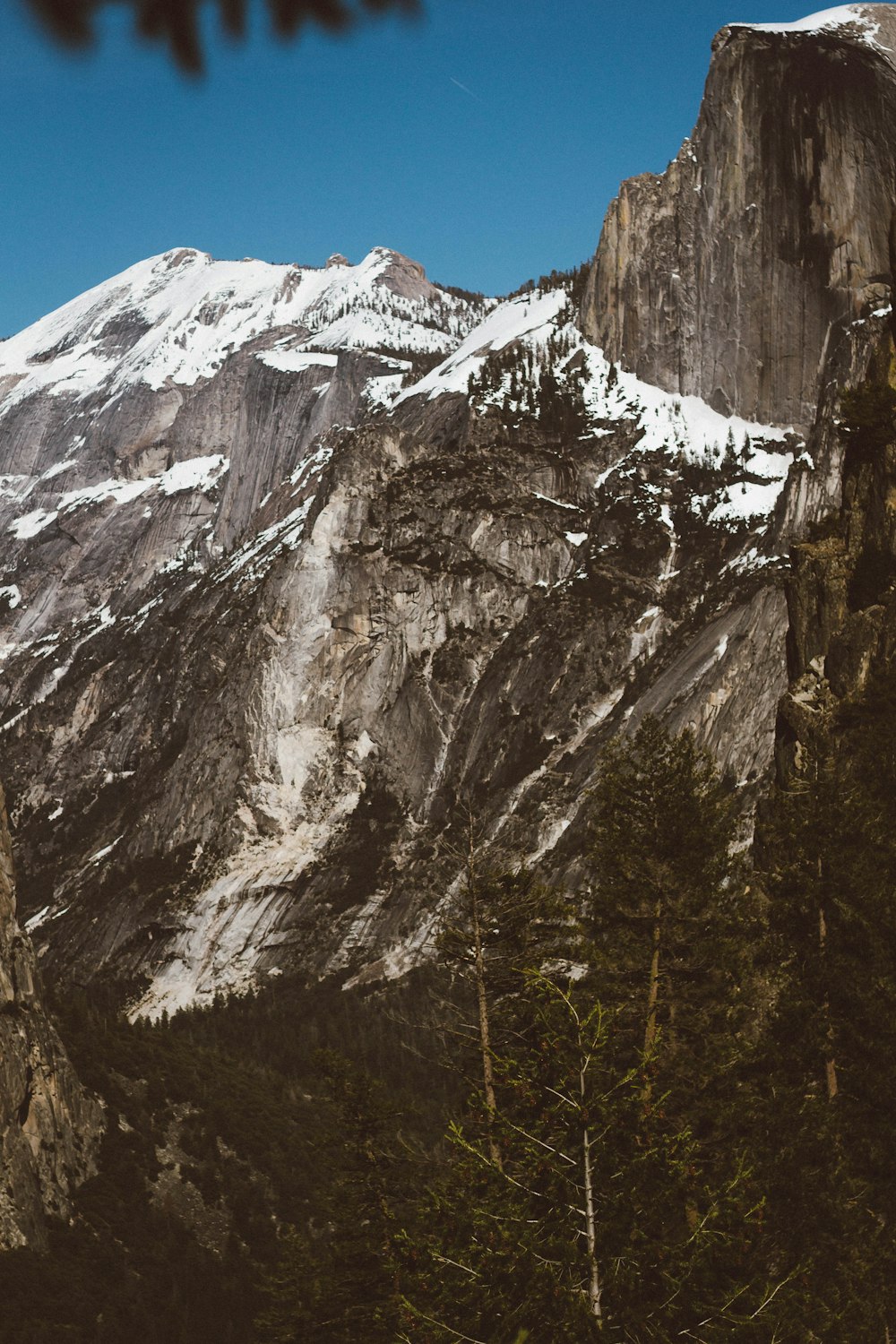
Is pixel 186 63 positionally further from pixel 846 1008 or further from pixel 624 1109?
pixel 846 1008

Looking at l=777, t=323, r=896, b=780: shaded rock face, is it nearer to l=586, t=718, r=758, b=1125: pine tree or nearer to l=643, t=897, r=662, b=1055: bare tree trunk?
l=586, t=718, r=758, b=1125: pine tree

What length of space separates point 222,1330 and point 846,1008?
3036 inches

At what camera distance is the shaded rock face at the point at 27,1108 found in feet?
324

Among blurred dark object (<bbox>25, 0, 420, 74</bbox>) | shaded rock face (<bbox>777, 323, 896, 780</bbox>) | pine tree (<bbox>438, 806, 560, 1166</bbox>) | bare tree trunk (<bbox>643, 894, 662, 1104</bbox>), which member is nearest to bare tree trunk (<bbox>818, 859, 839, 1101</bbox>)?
bare tree trunk (<bbox>643, 894, 662, 1104</bbox>)

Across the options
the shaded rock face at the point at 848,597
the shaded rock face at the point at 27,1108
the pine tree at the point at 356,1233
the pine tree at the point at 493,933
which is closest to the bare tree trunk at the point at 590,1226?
the pine tree at the point at 493,933

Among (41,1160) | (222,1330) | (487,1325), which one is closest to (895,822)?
(487,1325)

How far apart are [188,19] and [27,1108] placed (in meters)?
110

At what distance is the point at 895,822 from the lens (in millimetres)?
39969

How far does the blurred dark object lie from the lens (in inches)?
210

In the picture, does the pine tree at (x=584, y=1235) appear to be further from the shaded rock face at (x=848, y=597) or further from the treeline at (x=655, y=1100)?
the shaded rock face at (x=848, y=597)

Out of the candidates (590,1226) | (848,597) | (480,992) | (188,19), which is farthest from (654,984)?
(848,597)

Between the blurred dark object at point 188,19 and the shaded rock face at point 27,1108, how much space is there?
99351mm

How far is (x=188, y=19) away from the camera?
5777 millimetres

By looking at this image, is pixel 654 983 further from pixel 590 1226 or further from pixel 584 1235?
pixel 590 1226
